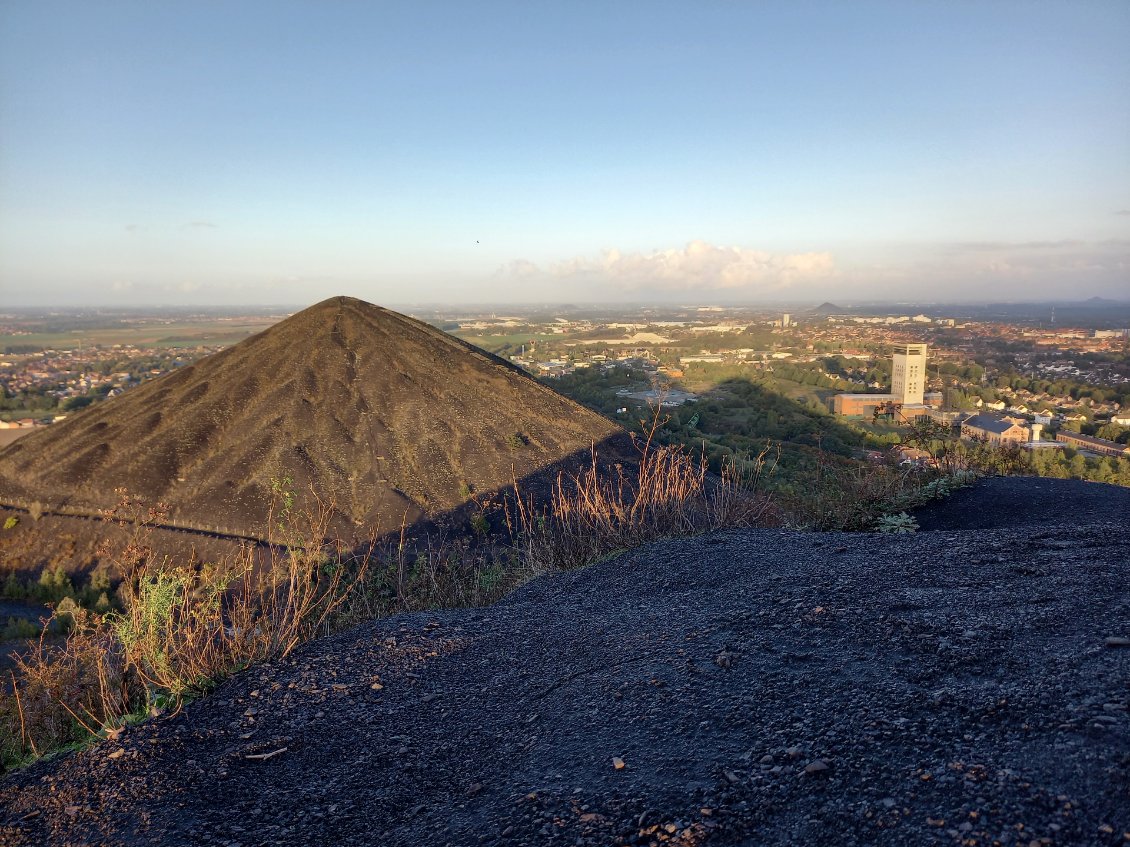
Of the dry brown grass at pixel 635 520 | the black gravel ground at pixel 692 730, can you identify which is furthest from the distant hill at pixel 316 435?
the black gravel ground at pixel 692 730

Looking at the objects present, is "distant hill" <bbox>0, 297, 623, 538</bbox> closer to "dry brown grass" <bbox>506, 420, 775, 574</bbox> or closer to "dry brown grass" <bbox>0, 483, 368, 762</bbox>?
"dry brown grass" <bbox>506, 420, 775, 574</bbox>

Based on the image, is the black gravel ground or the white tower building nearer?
the black gravel ground

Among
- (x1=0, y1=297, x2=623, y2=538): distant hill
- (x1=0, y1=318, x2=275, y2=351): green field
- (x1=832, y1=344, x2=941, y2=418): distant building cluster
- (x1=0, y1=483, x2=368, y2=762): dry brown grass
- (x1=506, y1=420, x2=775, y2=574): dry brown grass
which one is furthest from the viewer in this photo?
(x1=0, y1=318, x2=275, y2=351): green field

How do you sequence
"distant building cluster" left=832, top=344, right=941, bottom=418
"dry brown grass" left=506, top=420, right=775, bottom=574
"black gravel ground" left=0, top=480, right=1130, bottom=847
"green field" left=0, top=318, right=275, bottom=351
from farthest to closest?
1. "green field" left=0, top=318, right=275, bottom=351
2. "distant building cluster" left=832, top=344, right=941, bottom=418
3. "dry brown grass" left=506, top=420, right=775, bottom=574
4. "black gravel ground" left=0, top=480, right=1130, bottom=847

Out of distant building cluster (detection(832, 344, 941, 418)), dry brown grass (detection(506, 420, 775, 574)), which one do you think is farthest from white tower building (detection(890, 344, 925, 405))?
dry brown grass (detection(506, 420, 775, 574))

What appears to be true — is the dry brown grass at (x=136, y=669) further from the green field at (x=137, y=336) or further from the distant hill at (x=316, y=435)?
the green field at (x=137, y=336)

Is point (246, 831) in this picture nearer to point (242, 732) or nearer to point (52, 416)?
point (242, 732)

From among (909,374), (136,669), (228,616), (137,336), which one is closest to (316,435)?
(228,616)
